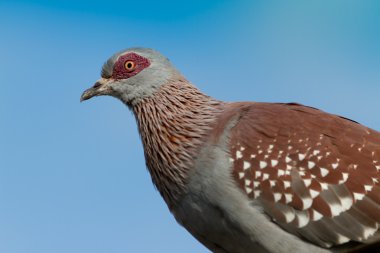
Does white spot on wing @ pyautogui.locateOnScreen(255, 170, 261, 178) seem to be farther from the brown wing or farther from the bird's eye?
the bird's eye

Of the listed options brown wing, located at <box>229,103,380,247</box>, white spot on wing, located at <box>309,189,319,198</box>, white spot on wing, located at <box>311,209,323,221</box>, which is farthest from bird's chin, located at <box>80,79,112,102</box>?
white spot on wing, located at <box>311,209,323,221</box>

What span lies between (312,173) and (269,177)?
48 cm

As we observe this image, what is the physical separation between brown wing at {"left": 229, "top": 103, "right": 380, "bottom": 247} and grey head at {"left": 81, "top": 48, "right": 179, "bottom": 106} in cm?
135

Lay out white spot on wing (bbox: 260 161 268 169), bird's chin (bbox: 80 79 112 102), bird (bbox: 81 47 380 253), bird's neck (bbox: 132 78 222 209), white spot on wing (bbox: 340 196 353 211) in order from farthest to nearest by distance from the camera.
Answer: bird's chin (bbox: 80 79 112 102) < bird's neck (bbox: 132 78 222 209) < white spot on wing (bbox: 260 161 268 169) < white spot on wing (bbox: 340 196 353 211) < bird (bbox: 81 47 380 253)

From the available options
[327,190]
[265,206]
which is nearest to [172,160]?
[265,206]

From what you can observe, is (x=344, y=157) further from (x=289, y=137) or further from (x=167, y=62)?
(x=167, y=62)

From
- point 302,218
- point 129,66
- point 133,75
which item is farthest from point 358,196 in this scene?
point 129,66

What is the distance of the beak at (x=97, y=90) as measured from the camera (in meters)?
9.19

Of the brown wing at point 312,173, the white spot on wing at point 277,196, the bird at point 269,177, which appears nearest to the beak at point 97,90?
the bird at point 269,177

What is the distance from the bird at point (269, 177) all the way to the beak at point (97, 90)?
976 mm

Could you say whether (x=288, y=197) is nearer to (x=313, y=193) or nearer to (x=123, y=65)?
(x=313, y=193)

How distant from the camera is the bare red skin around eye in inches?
358

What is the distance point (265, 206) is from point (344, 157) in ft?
3.52

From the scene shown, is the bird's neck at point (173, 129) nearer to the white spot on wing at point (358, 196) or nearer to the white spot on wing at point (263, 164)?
the white spot on wing at point (263, 164)
